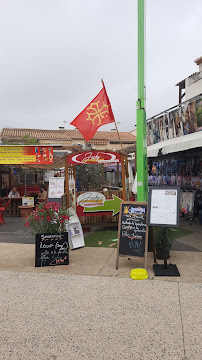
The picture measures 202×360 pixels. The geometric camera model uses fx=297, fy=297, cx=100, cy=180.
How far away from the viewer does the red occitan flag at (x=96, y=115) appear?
7152 mm

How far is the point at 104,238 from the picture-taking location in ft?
25.6

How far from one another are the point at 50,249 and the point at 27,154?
24.0 ft

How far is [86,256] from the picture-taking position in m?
6.09

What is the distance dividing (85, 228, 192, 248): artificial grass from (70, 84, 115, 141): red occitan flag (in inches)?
104

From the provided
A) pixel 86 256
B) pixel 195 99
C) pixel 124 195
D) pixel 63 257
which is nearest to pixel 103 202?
pixel 124 195

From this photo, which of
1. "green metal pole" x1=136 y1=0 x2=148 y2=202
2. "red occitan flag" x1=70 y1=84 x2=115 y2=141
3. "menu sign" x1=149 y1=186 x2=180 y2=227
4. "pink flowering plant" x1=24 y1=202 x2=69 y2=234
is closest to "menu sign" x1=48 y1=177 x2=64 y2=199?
"red occitan flag" x1=70 y1=84 x2=115 y2=141

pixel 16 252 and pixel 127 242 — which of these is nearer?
pixel 127 242

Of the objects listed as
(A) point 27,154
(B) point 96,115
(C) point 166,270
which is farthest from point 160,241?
(A) point 27,154

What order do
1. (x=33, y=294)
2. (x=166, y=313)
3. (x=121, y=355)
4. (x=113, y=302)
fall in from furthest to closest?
(x=33, y=294) → (x=113, y=302) → (x=166, y=313) → (x=121, y=355)

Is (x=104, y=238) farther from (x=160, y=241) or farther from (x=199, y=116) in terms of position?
(x=199, y=116)

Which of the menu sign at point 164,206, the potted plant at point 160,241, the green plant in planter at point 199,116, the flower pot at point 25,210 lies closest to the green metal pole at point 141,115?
the potted plant at point 160,241

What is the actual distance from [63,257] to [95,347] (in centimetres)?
265

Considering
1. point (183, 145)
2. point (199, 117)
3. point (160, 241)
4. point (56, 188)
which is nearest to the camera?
point (160, 241)

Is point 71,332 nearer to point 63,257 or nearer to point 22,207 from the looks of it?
point 63,257
